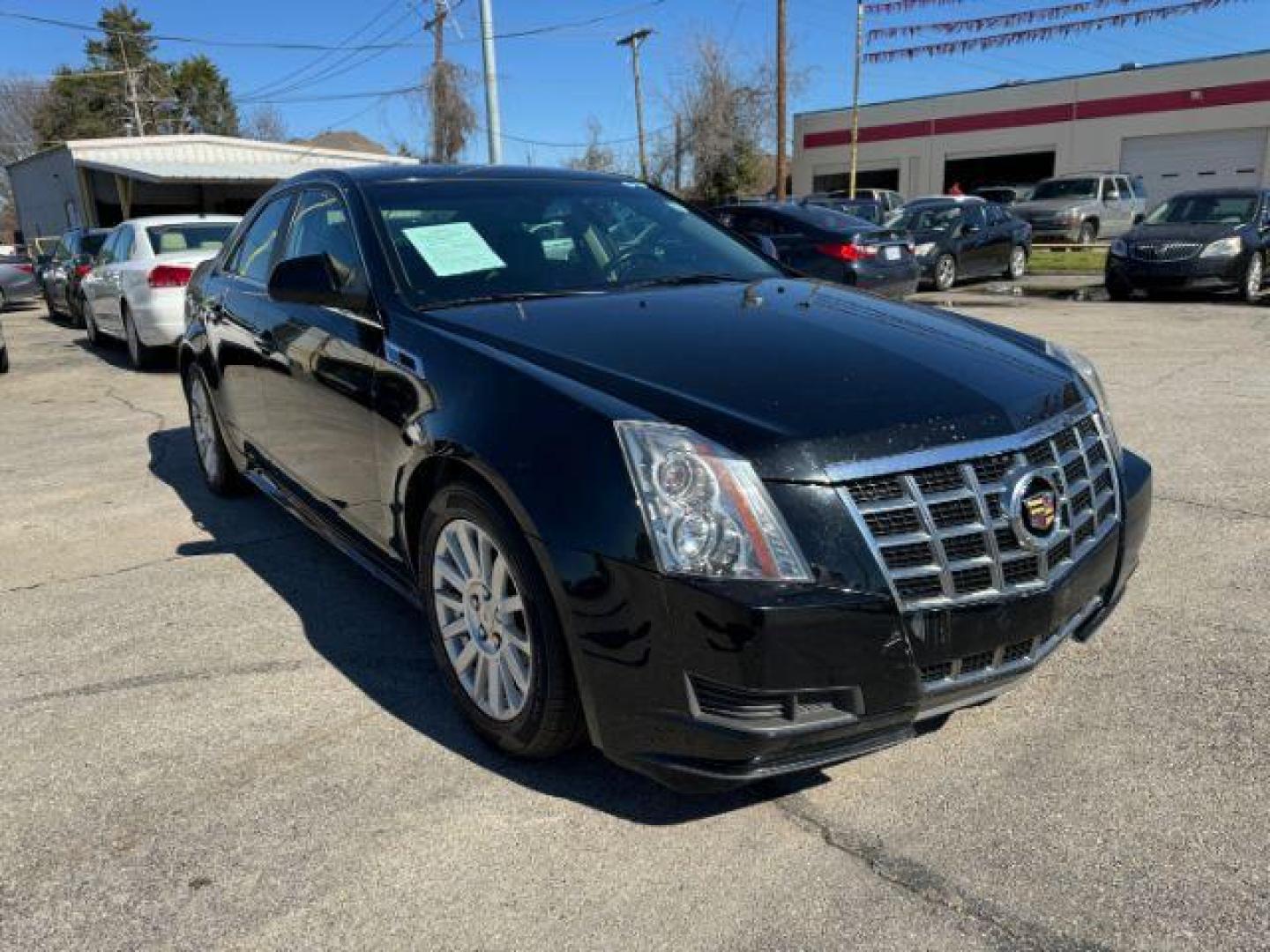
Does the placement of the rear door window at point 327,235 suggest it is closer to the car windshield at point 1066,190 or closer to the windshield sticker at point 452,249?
the windshield sticker at point 452,249

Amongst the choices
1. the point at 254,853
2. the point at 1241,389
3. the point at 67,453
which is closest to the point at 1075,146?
the point at 1241,389

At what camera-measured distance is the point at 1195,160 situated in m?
36.1

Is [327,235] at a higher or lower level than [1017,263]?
higher

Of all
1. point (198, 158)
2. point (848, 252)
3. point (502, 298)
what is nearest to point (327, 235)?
point (502, 298)

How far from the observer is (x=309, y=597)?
13.5 ft

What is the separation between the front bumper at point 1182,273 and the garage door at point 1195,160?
976 inches

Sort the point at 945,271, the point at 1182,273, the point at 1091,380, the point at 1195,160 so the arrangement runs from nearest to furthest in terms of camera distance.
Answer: the point at 1091,380, the point at 1182,273, the point at 945,271, the point at 1195,160

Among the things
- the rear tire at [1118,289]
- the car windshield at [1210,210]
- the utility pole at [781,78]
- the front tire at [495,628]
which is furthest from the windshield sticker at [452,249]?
the utility pole at [781,78]

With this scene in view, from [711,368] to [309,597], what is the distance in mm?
2295

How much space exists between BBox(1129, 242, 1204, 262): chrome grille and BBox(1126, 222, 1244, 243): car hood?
3.6 inches

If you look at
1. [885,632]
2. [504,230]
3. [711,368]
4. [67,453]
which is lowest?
[67,453]

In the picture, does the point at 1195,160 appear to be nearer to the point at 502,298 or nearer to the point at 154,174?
the point at 154,174

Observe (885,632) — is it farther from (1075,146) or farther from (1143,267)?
(1075,146)

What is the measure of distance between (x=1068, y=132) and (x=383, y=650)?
42038mm
